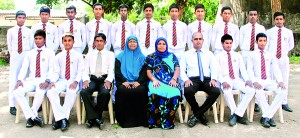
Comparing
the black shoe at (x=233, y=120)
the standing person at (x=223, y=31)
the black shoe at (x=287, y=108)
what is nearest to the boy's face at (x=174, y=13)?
the standing person at (x=223, y=31)

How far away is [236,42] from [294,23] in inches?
451

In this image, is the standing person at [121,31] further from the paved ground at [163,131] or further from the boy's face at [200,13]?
the paved ground at [163,131]

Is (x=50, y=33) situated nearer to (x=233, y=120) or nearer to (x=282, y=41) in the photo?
(x=233, y=120)

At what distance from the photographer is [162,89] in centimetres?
502

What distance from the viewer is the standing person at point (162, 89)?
196 inches

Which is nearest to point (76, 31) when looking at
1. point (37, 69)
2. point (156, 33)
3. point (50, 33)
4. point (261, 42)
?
point (50, 33)

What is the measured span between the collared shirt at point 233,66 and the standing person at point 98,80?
1.77 m

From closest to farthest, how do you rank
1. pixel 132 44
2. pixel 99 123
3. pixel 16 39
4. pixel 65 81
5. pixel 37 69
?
pixel 99 123 < pixel 132 44 < pixel 65 81 < pixel 37 69 < pixel 16 39

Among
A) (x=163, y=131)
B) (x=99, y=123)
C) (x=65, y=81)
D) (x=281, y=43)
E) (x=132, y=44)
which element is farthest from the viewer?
(x=281, y=43)

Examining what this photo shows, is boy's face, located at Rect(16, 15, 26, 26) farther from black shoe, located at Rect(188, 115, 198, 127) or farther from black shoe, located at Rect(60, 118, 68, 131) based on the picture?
black shoe, located at Rect(188, 115, 198, 127)

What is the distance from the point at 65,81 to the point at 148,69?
1.36 metres

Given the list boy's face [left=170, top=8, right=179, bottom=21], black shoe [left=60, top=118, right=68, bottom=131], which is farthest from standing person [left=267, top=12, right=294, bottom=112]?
black shoe [left=60, top=118, right=68, bottom=131]

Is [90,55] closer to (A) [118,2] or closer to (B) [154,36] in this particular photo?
(B) [154,36]

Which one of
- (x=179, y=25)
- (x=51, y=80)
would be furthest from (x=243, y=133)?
(x=51, y=80)
